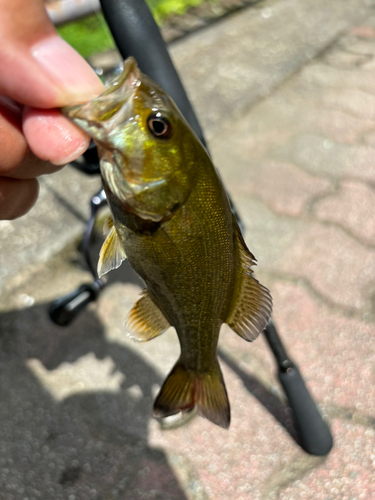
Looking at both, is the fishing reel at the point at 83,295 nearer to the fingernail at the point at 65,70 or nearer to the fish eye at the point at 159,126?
the fingernail at the point at 65,70

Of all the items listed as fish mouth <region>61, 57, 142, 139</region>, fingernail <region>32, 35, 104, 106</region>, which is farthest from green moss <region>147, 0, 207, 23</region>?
fish mouth <region>61, 57, 142, 139</region>

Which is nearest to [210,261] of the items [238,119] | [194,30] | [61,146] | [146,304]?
[146,304]

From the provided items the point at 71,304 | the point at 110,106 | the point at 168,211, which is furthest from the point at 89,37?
the point at 168,211

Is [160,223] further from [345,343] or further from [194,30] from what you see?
[194,30]

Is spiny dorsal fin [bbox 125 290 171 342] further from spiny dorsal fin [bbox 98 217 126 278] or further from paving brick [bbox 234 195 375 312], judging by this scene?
paving brick [bbox 234 195 375 312]

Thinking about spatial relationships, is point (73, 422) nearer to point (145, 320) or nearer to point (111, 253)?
point (145, 320)

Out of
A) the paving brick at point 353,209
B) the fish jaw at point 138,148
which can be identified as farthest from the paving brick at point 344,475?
the fish jaw at point 138,148
